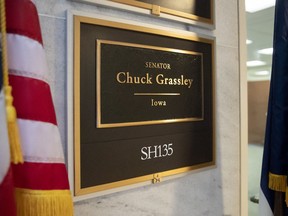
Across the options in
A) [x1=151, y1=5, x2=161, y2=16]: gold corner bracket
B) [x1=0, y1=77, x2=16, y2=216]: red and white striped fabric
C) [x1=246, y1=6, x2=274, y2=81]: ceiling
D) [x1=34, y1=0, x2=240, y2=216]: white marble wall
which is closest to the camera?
[x1=0, y1=77, x2=16, y2=216]: red and white striped fabric

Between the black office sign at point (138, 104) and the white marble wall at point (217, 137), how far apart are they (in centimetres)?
4

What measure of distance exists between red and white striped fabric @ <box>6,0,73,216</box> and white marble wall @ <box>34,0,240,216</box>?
0.15 metres

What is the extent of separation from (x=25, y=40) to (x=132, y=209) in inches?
22.6

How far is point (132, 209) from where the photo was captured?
29.4 inches

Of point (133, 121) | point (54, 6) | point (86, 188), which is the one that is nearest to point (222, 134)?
point (133, 121)

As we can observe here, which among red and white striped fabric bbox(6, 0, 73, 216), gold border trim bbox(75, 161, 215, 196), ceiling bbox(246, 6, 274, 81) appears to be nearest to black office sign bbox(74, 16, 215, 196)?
gold border trim bbox(75, 161, 215, 196)

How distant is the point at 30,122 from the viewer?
17.8 inches

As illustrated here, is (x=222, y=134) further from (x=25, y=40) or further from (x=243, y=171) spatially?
(x=25, y=40)

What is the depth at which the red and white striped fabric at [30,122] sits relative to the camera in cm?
45

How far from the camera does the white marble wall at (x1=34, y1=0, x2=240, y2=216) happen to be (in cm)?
63

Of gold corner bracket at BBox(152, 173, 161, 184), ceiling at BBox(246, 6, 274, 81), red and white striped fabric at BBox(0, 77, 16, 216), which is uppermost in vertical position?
ceiling at BBox(246, 6, 274, 81)

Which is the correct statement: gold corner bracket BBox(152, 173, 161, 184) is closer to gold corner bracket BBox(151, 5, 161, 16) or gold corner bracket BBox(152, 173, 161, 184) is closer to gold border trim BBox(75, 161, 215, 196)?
gold border trim BBox(75, 161, 215, 196)

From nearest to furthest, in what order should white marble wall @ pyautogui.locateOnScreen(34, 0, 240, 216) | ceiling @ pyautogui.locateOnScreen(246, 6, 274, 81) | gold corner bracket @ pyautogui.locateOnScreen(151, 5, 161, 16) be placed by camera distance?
white marble wall @ pyautogui.locateOnScreen(34, 0, 240, 216), gold corner bracket @ pyautogui.locateOnScreen(151, 5, 161, 16), ceiling @ pyautogui.locateOnScreen(246, 6, 274, 81)

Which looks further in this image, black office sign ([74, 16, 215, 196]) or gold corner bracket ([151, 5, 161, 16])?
gold corner bracket ([151, 5, 161, 16])
